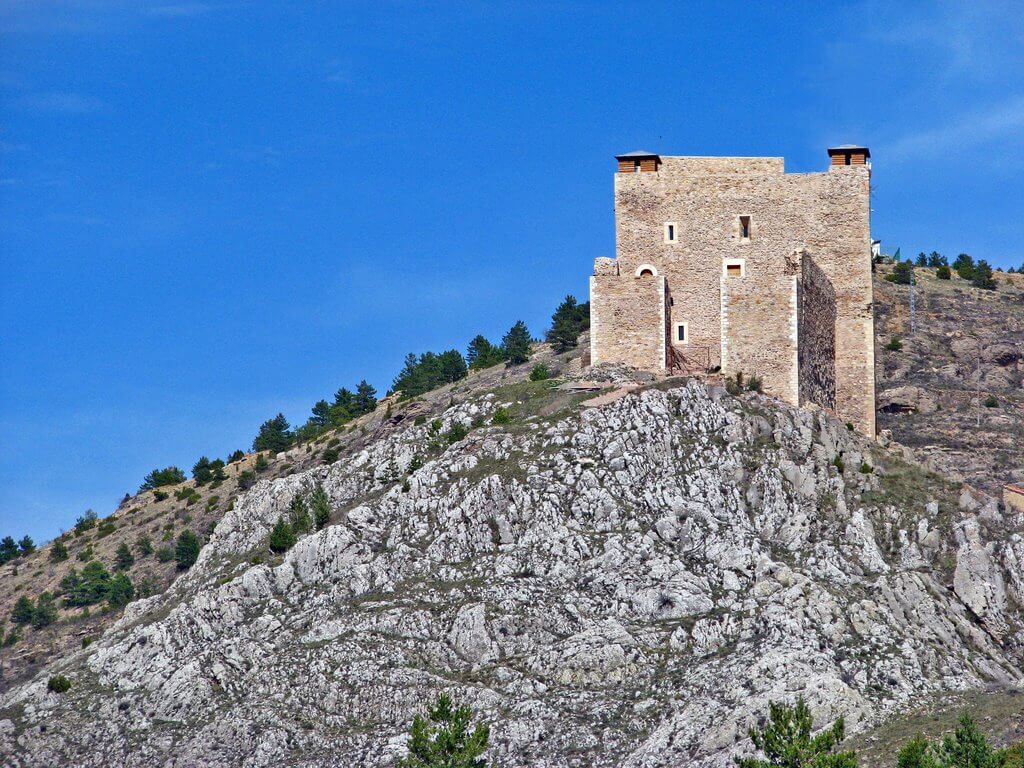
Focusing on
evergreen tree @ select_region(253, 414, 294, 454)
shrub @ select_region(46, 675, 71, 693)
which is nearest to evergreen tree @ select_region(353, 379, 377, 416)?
evergreen tree @ select_region(253, 414, 294, 454)

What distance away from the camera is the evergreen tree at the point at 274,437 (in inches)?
6063

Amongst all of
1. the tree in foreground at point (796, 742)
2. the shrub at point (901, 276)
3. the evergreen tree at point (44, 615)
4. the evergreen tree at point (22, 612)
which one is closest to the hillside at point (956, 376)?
the shrub at point (901, 276)

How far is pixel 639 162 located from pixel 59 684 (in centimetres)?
4093

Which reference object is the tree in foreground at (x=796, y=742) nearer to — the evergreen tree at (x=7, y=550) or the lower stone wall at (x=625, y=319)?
the lower stone wall at (x=625, y=319)

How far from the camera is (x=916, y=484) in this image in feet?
324

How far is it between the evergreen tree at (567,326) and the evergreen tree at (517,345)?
2320 millimetres

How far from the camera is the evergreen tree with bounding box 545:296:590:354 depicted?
464 feet

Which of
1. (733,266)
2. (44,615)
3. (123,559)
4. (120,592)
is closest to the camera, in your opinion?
(733,266)

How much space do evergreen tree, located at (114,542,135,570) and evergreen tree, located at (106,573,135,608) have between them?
179 inches

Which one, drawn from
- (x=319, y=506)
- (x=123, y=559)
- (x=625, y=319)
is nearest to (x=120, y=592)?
(x=123, y=559)

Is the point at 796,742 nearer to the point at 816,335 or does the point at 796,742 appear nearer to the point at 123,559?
the point at 816,335

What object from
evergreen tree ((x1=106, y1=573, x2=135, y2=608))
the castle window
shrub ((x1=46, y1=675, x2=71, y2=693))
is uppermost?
the castle window

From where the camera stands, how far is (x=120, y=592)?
129750mm

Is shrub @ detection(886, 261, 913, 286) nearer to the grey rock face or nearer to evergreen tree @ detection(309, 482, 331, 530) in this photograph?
the grey rock face
